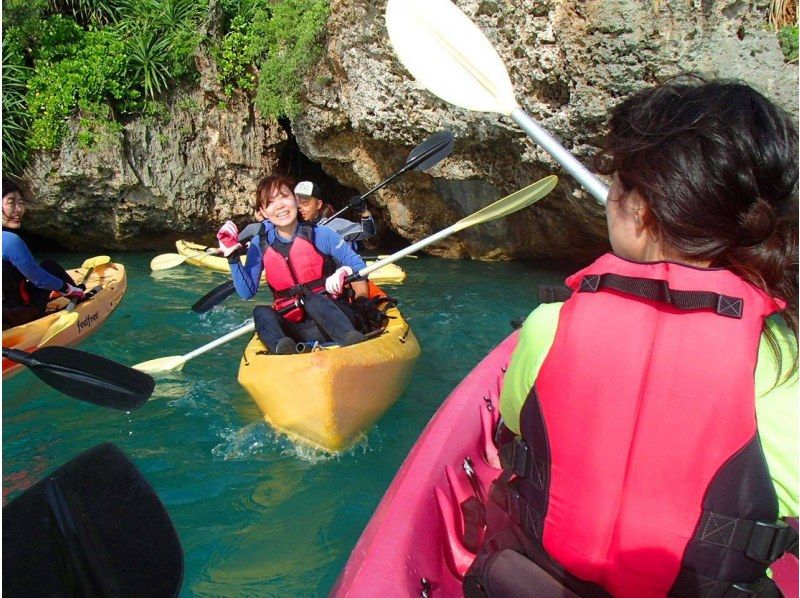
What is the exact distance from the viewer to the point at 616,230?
1.16 meters

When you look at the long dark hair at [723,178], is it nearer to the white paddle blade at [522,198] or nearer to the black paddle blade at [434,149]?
the white paddle blade at [522,198]

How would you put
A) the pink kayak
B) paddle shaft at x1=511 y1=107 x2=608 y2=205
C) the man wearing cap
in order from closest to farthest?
1. the pink kayak
2. paddle shaft at x1=511 y1=107 x2=608 y2=205
3. the man wearing cap

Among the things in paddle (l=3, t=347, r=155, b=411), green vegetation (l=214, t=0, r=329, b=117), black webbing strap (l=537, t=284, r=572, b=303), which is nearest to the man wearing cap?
green vegetation (l=214, t=0, r=329, b=117)

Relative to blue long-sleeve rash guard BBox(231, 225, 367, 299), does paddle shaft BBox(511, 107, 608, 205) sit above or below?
above

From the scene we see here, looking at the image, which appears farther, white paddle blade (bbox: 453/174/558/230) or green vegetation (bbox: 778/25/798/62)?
green vegetation (bbox: 778/25/798/62)

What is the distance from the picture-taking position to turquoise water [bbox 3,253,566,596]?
7.56ft

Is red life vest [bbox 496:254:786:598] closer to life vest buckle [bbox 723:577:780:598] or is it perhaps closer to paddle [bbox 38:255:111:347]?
life vest buckle [bbox 723:577:780:598]

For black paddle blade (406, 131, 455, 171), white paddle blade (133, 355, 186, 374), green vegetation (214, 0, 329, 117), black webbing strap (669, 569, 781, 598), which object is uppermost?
green vegetation (214, 0, 329, 117)

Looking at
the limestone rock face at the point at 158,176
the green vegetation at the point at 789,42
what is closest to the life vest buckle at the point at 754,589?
the green vegetation at the point at 789,42

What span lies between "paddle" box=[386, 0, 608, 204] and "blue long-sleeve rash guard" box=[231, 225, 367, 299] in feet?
4.23

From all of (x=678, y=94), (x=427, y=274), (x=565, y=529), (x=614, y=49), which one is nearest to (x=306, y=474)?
(x=565, y=529)

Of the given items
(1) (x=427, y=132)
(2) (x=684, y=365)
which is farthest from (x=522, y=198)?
(1) (x=427, y=132)

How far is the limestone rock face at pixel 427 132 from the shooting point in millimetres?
4250

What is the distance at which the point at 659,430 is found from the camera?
1.03 metres
